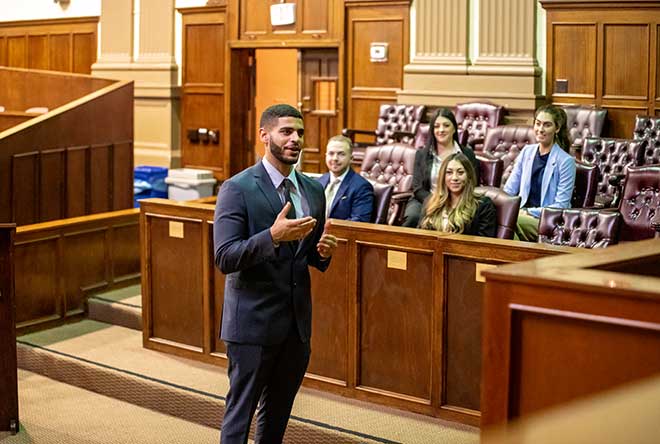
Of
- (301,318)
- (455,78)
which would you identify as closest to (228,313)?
(301,318)

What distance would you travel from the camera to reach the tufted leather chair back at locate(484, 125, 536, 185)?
7.73 m

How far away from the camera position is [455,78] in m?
9.38

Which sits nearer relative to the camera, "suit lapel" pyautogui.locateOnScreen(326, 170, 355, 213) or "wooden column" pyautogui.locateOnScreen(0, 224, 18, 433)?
"wooden column" pyautogui.locateOnScreen(0, 224, 18, 433)

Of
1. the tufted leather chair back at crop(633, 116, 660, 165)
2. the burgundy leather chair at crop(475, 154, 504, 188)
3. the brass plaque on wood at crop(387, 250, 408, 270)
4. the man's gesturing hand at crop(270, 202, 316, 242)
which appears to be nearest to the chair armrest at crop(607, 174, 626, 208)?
the tufted leather chair back at crop(633, 116, 660, 165)

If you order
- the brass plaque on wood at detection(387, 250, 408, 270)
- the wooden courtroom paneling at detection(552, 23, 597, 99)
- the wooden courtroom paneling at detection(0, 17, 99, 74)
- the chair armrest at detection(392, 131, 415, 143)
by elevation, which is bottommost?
the brass plaque on wood at detection(387, 250, 408, 270)

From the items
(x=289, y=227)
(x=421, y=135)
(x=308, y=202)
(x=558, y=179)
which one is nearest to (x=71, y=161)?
(x=421, y=135)

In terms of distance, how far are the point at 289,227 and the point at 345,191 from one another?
2.33 metres

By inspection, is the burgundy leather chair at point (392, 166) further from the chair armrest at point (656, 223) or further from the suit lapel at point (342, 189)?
the chair armrest at point (656, 223)

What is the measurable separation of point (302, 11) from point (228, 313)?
7.53 metres

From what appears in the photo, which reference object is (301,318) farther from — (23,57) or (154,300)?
(23,57)

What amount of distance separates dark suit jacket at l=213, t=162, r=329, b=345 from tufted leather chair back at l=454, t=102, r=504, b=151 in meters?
5.25

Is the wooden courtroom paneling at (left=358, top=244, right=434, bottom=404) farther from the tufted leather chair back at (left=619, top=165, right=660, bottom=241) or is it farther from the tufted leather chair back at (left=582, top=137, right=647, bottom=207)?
the tufted leather chair back at (left=582, top=137, right=647, bottom=207)

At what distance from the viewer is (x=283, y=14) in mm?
10602

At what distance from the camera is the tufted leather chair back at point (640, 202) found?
226 inches
